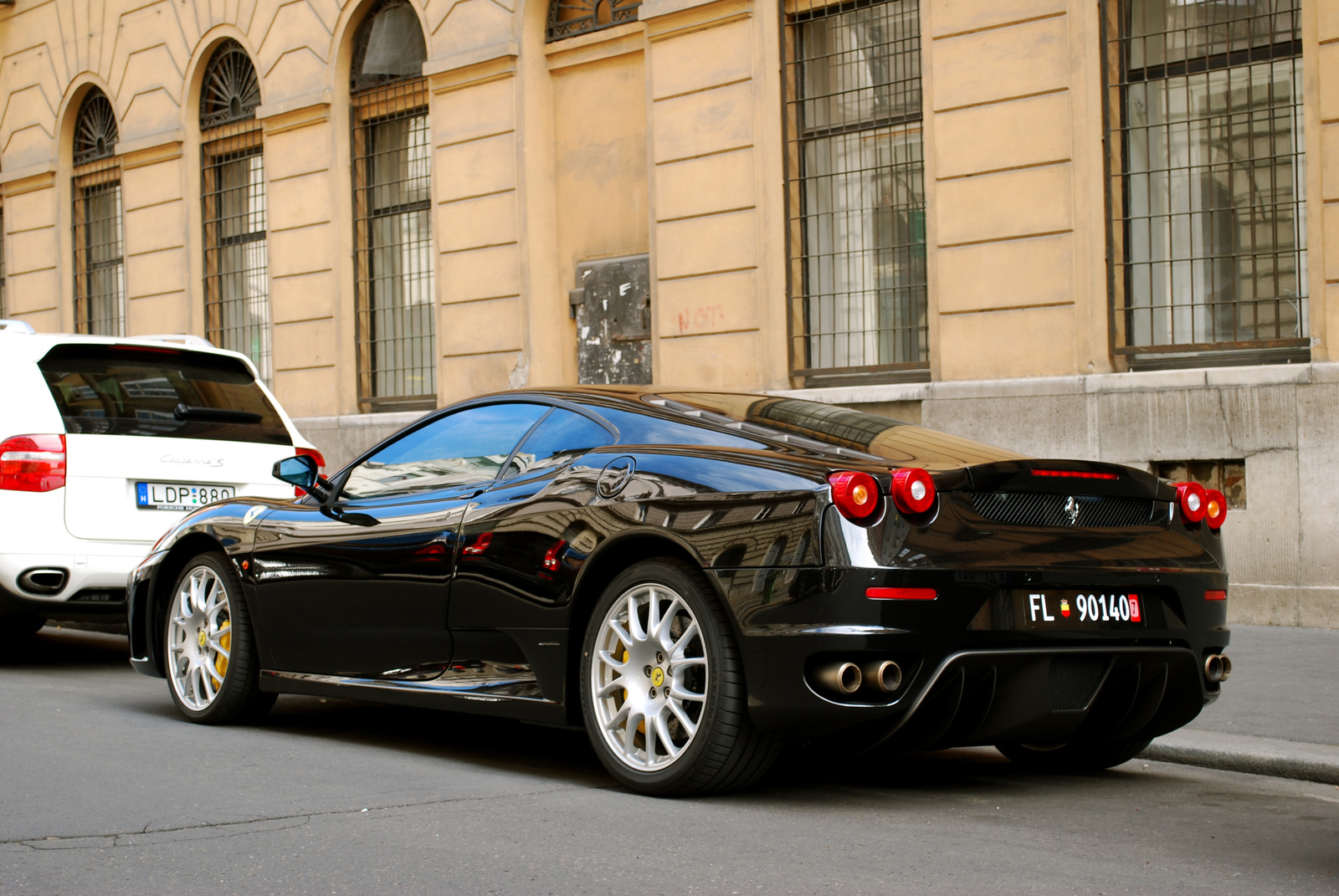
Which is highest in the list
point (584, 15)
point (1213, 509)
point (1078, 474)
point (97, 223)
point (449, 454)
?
point (584, 15)

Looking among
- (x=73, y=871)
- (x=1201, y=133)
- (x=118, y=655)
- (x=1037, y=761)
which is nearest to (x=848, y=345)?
(x=1201, y=133)

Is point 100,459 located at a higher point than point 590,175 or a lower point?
lower

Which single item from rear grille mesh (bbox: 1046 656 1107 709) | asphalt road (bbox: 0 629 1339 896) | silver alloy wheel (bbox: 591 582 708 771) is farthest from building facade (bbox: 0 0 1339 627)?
silver alloy wheel (bbox: 591 582 708 771)

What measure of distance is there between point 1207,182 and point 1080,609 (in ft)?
21.1

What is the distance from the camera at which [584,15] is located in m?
13.9

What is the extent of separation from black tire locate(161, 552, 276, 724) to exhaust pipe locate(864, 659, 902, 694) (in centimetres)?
300

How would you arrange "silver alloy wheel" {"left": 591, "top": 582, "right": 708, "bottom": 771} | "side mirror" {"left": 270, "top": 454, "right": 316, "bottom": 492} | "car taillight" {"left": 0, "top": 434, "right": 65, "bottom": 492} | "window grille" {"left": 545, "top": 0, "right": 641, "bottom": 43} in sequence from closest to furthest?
"silver alloy wheel" {"left": 591, "top": 582, "right": 708, "bottom": 771} < "side mirror" {"left": 270, "top": 454, "right": 316, "bottom": 492} < "car taillight" {"left": 0, "top": 434, "right": 65, "bottom": 492} < "window grille" {"left": 545, "top": 0, "right": 641, "bottom": 43}

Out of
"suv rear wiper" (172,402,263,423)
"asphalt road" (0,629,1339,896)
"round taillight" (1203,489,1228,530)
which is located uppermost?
"suv rear wiper" (172,402,263,423)

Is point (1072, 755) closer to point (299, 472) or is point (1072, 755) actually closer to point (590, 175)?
point (299, 472)

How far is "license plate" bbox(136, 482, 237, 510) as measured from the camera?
26.2 ft

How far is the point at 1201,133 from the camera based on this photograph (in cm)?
1005

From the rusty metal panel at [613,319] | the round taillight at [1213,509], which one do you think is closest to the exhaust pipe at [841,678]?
the round taillight at [1213,509]

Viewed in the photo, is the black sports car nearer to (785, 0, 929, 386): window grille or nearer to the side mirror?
the side mirror

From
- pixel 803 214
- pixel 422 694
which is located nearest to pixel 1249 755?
pixel 422 694
